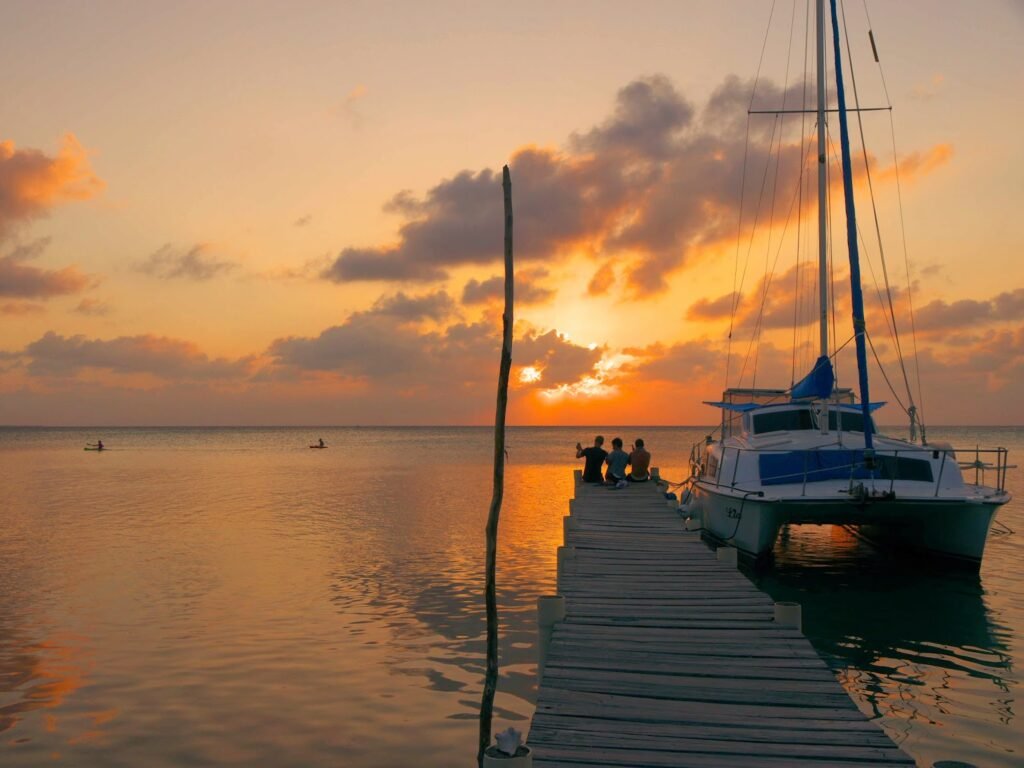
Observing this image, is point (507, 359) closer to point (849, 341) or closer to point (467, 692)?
point (467, 692)

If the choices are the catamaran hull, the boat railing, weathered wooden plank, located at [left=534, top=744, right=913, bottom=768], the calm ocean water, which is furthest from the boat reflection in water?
weathered wooden plank, located at [left=534, top=744, right=913, bottom=768]

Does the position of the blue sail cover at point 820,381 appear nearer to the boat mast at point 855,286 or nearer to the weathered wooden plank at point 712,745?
the boat mast at point 855,286

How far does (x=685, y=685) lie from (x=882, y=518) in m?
12.5

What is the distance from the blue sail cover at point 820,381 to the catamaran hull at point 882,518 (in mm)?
3770

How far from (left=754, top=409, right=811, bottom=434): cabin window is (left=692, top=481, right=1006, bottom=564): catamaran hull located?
2872mm

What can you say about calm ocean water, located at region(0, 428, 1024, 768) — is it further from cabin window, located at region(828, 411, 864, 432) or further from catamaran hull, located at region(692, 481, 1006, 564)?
cabin window, located at region(828, 411, 864, 432)

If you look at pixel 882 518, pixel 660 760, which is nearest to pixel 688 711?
pixel 660 760

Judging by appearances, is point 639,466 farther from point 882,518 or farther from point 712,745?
point 712,745

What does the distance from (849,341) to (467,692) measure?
44.6ft

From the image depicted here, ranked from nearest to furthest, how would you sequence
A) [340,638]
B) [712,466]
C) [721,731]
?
[721,731], [340,638], [712,466]

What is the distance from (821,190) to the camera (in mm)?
26062

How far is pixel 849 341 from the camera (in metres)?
20.2

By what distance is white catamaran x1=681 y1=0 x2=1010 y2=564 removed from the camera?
18.6m

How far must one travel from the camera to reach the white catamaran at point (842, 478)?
18.6 meters
